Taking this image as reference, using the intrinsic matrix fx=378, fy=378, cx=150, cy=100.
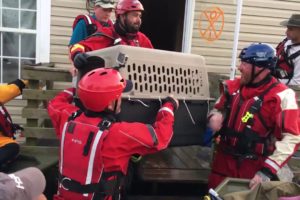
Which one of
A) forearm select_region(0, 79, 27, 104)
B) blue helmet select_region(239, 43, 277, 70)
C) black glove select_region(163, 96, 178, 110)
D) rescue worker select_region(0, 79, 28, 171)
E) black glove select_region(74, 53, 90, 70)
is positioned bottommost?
rescue worker select_region(0, 79, 28, 171)

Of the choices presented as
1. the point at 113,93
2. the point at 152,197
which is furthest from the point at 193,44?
the point at 113,93

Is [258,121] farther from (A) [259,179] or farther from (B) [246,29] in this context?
(B) [246,29]

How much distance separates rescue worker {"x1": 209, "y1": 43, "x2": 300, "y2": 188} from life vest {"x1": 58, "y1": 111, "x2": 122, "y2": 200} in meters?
1.09

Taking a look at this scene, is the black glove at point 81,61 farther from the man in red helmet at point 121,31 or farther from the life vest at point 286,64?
the life vest at point 286,64

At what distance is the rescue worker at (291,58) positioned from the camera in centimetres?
476

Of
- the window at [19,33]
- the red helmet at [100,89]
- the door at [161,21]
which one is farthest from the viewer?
the door at [161,21]

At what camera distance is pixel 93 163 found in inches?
104

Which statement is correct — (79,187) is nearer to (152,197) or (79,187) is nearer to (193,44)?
(152,197)

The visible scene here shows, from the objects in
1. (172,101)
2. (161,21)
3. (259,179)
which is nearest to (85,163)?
(172,101)

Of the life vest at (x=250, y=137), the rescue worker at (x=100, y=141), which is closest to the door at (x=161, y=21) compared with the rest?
the life vest at (x=250, y=137)

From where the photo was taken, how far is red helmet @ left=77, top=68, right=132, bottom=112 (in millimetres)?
2574

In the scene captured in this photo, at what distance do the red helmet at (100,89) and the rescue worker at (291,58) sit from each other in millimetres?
2809

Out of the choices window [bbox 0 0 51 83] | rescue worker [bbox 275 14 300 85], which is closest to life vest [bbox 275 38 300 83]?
rescue worker [bbox 275 14 300 85]

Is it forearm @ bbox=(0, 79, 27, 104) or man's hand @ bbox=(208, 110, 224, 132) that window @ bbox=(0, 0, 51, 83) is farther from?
man's hand @ bbox=(208, 110, 224, 132)
